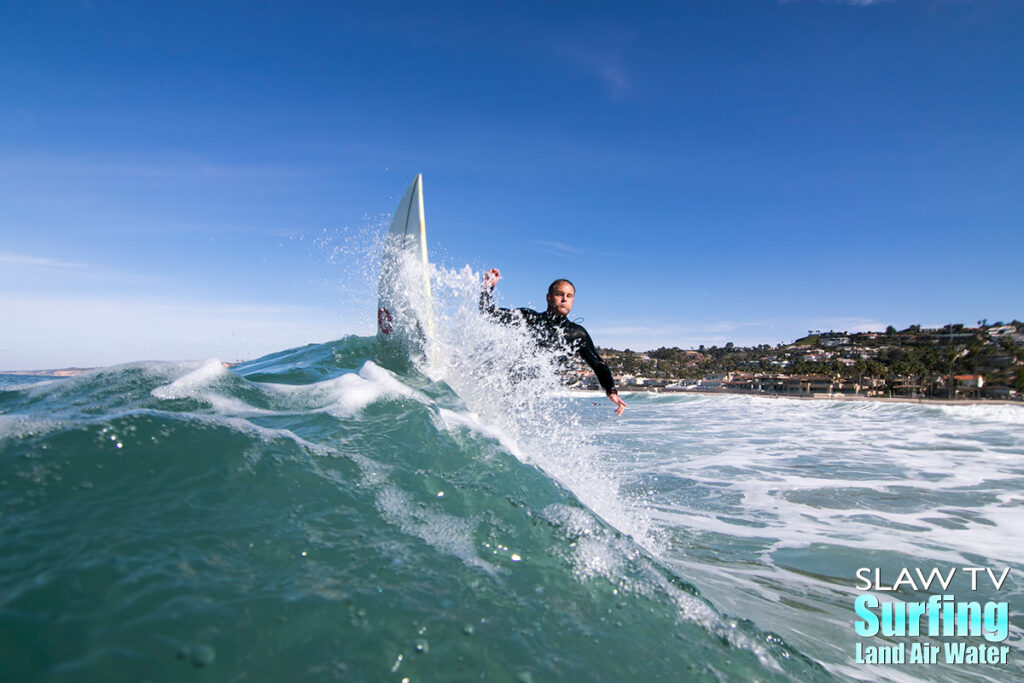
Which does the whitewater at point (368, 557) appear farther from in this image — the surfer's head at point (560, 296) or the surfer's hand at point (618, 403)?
the surfer's head at point (560, 296)

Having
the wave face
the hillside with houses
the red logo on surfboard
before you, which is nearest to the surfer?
the red logo on surfboard

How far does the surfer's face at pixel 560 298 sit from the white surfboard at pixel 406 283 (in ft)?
6.65

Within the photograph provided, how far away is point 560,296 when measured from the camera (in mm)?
6414

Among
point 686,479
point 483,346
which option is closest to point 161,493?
point 483,346

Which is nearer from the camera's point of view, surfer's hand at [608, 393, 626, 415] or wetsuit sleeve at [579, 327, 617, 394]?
surfer's hand at [608, 393, 626, 415]

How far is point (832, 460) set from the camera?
1073 centimetres

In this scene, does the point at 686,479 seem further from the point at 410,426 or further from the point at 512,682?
the point at 512,682

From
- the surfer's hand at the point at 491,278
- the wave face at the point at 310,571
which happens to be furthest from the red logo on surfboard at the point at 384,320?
the wave face at the point at 310,571

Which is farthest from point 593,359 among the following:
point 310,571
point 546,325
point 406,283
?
point 310,571

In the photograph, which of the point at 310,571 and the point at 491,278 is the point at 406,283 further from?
the point at 310,571

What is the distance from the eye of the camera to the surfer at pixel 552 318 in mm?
6352

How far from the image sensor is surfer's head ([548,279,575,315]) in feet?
21.0

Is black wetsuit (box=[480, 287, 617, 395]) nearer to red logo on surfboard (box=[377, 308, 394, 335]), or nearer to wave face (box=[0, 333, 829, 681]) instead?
red logo on surfboard (box=[377, 308, 394, 335])

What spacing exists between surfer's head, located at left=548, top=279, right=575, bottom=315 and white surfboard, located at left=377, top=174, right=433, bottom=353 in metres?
2.03
